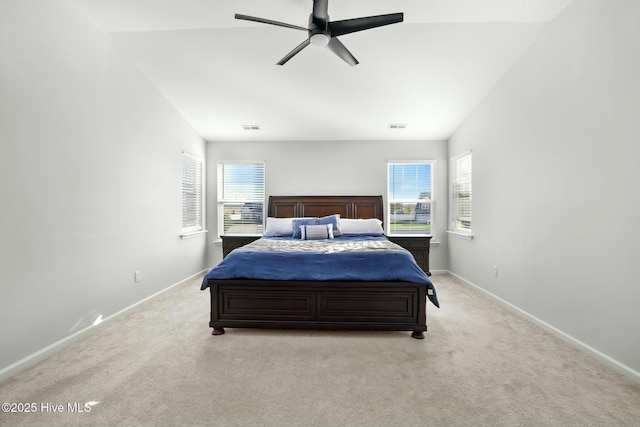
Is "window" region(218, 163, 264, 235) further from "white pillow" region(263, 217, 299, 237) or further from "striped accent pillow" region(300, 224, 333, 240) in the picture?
"striped accent pillow" region(300, 224, 333, 240)

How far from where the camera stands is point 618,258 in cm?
205

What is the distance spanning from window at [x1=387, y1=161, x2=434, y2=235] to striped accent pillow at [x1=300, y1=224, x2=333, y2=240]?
5.24 feet

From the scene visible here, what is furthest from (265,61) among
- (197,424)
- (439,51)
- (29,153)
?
(197,424)

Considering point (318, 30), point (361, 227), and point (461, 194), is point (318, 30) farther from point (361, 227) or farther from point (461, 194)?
point (461, 194)

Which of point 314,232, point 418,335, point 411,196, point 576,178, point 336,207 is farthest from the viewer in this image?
point 411,196

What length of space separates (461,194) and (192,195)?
456cm

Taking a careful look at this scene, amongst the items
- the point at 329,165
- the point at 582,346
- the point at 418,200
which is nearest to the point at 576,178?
the point at 582,346

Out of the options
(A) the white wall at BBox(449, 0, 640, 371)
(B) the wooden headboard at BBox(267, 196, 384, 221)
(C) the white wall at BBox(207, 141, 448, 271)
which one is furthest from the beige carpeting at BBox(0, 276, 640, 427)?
(C) the white wall at BBox(207, 141, 448, 271)

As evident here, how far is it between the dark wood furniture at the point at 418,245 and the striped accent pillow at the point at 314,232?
1186mm

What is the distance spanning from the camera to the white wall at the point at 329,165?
203 inches

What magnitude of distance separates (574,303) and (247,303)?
292cm

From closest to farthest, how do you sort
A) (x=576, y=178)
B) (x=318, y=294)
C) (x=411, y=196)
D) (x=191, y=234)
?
1. (x=576, y=178)
2. (x=318, y=294)
3. (x=191, y=234)
4. (x=411, y=196)

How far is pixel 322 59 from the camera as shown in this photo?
3.22m

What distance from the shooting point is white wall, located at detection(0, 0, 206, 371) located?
203 centimetres
